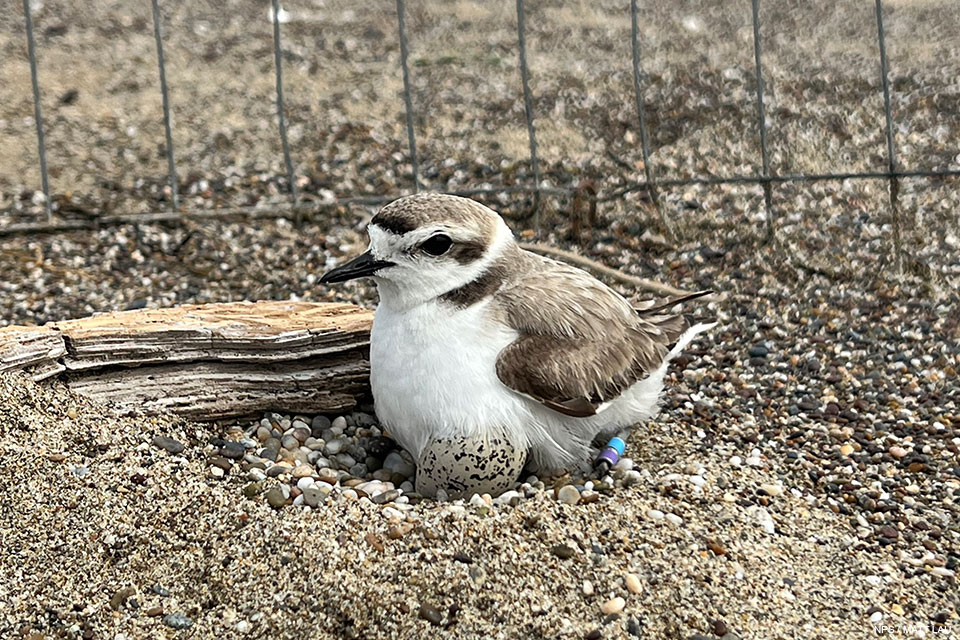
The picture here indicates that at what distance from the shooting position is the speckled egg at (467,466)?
440cm

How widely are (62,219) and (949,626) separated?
228 inches

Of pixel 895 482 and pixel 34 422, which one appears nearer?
pixel 34 422

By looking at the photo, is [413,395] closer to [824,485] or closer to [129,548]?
[129,548]

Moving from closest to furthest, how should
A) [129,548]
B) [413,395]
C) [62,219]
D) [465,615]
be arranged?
[465,615], [129,548], [413,395], [62,219]

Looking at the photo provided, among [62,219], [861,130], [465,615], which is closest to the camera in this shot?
[465,615]

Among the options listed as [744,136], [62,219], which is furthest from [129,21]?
[744,136]

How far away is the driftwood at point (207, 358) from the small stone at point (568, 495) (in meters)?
1.14

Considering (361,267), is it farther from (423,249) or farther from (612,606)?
(612,606)

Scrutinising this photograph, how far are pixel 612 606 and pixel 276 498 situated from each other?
139 centimetres

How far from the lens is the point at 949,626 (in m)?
4.08

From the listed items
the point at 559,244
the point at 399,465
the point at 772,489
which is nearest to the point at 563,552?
the point at 399,465

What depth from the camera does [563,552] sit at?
4121 mm

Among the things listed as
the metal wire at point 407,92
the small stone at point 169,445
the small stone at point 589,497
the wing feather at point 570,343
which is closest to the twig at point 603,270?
the metal wire at point 407,92

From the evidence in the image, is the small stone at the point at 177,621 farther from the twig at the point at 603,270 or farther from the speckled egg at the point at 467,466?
the twig at the point at 603,270
